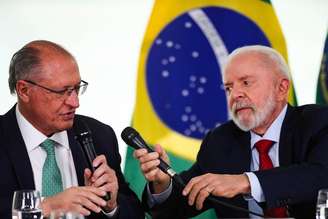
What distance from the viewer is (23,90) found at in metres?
3.29

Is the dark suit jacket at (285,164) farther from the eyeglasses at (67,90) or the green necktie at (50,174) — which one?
the eyeglasses at (67,90)

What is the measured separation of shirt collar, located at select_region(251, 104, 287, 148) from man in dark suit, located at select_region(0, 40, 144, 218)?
0.58m

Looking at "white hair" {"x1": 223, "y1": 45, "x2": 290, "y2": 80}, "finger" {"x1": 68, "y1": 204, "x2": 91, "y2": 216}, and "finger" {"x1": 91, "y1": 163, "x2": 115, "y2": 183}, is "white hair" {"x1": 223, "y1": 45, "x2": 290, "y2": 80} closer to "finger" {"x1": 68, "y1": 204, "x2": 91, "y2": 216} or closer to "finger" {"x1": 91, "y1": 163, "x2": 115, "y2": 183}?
"finger" {"x1": 91, "y1": 163, "x2": 115, "y2": 183}

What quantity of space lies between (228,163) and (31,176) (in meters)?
0.83

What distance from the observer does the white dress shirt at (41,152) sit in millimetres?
3287

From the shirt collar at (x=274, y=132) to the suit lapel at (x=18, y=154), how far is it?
3.09 ft

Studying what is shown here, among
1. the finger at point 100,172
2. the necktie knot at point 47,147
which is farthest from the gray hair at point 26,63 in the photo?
the finger at point 100,172

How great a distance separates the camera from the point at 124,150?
4.02 metres

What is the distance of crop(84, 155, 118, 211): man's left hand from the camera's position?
2.96m

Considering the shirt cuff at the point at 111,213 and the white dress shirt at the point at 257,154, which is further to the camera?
the white dress shirt at the point at 257,154

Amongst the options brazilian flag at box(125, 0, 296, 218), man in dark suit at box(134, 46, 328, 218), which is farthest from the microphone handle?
brazilian flag at box(125, 0, 296, 218)

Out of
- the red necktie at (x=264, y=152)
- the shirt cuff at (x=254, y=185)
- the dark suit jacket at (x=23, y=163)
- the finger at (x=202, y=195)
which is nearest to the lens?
the finger at (x=202, y=195)

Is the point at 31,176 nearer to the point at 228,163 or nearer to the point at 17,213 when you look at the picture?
the point at 17,213

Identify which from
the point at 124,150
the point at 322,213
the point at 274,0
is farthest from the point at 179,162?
the point at 322,213
